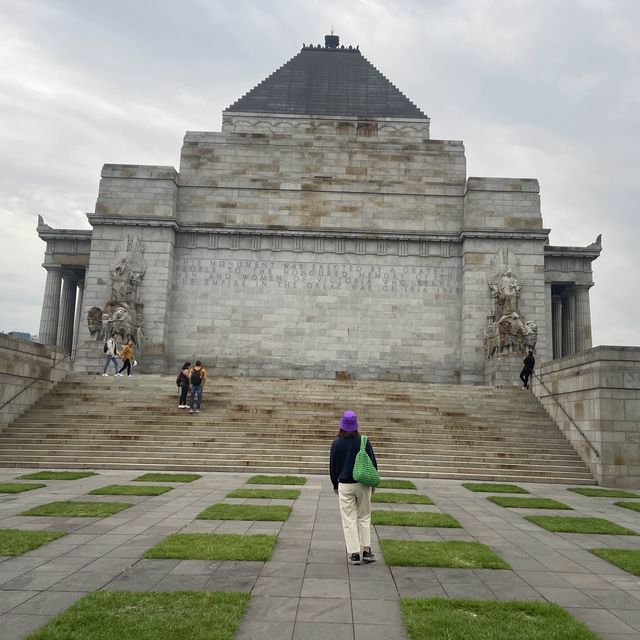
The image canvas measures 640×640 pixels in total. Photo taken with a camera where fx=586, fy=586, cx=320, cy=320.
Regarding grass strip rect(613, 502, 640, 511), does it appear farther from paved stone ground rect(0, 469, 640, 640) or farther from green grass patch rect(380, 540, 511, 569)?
green grass patch rect(380, 540, 511, 569)

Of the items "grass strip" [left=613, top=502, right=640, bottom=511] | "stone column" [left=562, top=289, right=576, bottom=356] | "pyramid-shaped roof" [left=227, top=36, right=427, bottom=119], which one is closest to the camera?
"grass strip" [left=613, top=502, right=640, bottom=511]

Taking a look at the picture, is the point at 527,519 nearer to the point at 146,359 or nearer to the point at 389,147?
the point at 146,359

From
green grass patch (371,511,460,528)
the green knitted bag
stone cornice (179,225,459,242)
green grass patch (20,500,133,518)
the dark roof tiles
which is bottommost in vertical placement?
green grass patch (20,500,133,518)

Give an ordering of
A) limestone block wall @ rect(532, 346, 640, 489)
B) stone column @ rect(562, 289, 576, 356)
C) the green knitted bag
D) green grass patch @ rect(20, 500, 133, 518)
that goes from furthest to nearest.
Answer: stone column @ rect(562, 289, 576, 356), limestone block wall @ rect(532, 346, 640, 489), green grass patch @ rect(20, 500, 133, 518), the green knitted bag

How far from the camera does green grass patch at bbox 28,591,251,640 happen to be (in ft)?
16.6

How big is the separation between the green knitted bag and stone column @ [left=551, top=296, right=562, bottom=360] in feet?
117

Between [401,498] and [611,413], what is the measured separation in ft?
28.1

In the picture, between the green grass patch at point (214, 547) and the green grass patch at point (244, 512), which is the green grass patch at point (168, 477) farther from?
the green grass patch at point (214, 547)

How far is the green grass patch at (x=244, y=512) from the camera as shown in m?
10.1

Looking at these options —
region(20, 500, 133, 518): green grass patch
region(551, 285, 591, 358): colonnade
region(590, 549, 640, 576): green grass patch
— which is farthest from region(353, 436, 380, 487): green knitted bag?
region(551, 285, 591, 358): colonnade

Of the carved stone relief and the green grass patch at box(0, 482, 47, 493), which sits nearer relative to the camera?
the green grass patch at box(0, 482, 47, 493)

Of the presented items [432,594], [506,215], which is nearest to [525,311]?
[506,215]

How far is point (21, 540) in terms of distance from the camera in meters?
8.16

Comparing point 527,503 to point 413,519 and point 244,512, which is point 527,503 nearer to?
point 413,519
